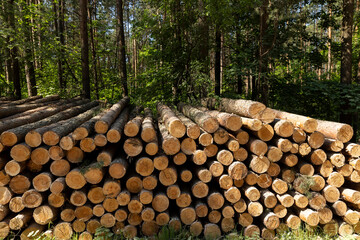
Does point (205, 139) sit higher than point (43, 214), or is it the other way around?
point (205, 139)

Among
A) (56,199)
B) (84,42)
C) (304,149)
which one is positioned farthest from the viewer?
(84,42)

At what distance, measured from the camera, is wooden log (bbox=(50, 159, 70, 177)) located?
3.73 meters

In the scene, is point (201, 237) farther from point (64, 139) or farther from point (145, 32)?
point (145, 32)

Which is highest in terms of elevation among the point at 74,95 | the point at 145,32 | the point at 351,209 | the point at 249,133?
the point at 145,32

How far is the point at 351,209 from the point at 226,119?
2.67 m

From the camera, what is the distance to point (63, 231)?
376 cm

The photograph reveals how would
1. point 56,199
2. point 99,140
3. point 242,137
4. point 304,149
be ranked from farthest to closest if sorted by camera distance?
point 242,137, point 304,149, point 99,140, point 56,199

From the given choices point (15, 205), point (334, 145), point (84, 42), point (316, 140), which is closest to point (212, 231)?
point (316, 140)

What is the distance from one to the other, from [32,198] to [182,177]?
2426 millimetres

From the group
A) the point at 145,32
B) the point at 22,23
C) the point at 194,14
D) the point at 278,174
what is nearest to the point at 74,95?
the point at 22,23

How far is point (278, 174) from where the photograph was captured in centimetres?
412

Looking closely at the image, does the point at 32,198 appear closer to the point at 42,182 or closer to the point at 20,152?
the point at 42,182

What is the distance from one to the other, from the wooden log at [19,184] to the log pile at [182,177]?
16 millimetres

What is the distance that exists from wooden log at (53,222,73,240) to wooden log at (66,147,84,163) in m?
1.03
